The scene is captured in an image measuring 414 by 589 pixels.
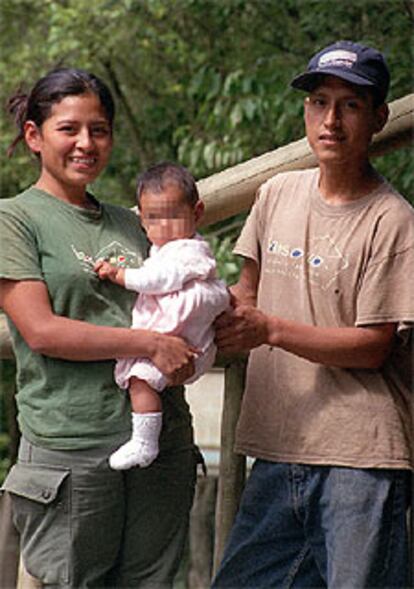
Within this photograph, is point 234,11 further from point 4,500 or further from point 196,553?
point 4,500

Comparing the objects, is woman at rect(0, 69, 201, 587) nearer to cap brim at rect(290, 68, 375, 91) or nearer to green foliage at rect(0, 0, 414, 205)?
cap brim at rect(290, 68, 375, 91)

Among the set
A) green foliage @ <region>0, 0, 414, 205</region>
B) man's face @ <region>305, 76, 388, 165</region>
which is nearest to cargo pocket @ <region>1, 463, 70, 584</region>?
Result: man's face @ <region>305, 76, 388, 165</region>

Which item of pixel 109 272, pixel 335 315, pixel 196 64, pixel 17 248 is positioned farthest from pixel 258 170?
pixel 196 64

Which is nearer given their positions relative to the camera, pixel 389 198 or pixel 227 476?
pixel 389 198

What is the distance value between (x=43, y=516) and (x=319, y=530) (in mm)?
576

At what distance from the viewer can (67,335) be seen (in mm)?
2562

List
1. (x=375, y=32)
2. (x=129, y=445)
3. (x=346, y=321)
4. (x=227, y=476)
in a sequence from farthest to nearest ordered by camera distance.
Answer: (x=375, y=32) → (x=227, y=476) → (x=346, y=321) → (x=129, y=445)

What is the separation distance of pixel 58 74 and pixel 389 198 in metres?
0.70

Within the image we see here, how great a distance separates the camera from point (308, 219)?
2852 mm

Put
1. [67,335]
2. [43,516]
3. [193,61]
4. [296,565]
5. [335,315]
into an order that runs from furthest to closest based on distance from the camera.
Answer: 1. [193,61]
2. [296,565]
3. [335,315]
4. [43,516]
5. [67,335]

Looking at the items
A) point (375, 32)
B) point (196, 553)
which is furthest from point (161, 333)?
point (196, 553)

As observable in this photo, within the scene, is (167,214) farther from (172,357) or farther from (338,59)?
(338,59)

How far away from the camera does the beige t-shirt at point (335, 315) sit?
2.74 metres

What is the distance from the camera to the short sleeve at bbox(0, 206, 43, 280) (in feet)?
8.44
